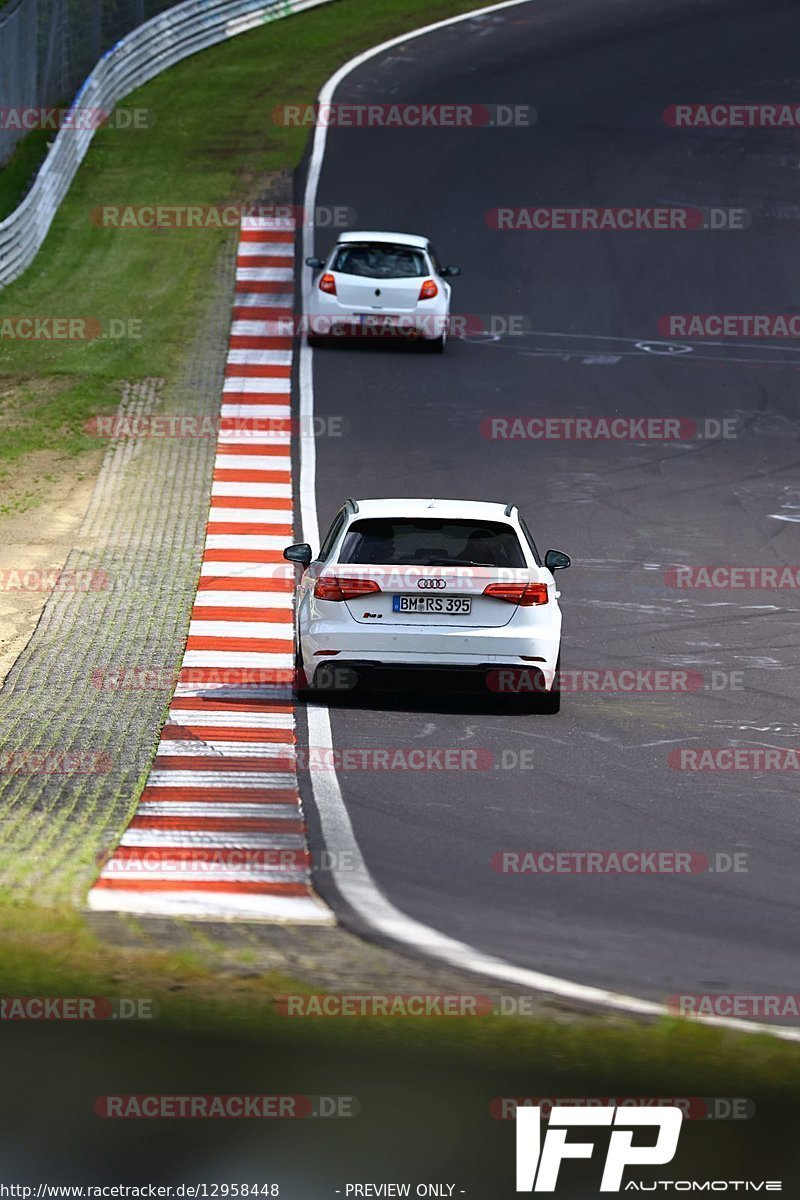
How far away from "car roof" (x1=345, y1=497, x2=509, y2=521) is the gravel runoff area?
1.96 meters

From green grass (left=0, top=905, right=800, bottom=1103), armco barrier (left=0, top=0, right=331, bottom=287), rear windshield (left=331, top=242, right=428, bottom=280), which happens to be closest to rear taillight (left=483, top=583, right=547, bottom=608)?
green grass (left=0, top=905, right=800, bottom=1103)

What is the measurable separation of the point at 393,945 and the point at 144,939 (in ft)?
3.54

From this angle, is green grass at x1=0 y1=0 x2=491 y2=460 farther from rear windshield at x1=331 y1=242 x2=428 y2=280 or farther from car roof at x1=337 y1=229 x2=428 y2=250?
car roof at x1=337 y1=229 x2=428 y2=250

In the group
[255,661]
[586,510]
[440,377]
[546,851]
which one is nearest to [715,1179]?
[546,851]

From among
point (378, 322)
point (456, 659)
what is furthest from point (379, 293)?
point (456, 659)

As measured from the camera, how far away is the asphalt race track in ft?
30.0

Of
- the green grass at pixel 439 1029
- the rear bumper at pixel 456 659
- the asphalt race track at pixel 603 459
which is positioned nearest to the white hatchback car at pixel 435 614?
the rear bumper at pixel 456 659

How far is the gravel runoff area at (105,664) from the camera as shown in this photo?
9820 mm

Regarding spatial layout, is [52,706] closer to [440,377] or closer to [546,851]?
[546,851]

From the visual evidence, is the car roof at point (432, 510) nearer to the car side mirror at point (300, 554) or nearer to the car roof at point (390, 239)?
the car side mirror at point (300, 554)

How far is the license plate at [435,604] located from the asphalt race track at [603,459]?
0.77 metres

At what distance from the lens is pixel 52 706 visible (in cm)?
1282

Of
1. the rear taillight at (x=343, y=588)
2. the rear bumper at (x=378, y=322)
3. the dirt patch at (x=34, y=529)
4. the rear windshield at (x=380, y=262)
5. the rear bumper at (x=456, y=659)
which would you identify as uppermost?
the rear taillight at (x=343, y=588)

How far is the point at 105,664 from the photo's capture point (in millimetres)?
14094
